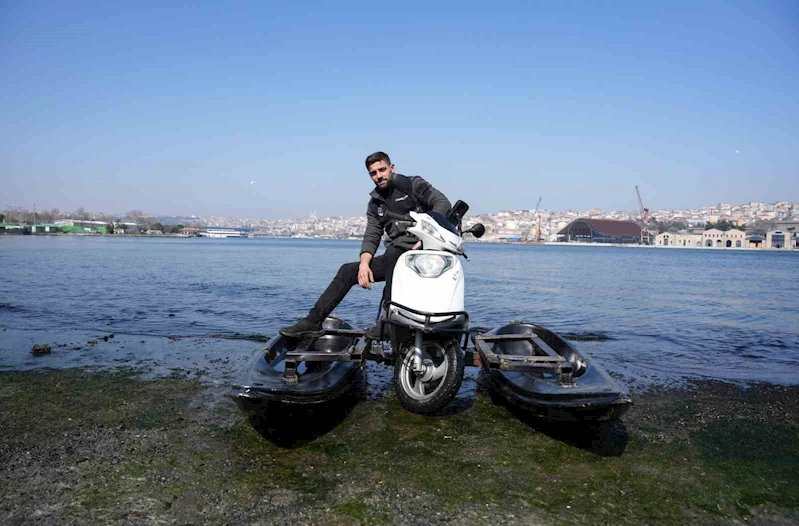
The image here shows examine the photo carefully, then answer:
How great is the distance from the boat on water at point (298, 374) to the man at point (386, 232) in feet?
0.92

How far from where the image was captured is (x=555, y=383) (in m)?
4.87

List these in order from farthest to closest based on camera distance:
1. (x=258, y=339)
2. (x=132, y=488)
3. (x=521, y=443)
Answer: (x=258, y=339) < (x=521, y=443) < (x=132, y=488)

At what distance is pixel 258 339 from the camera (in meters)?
9.84

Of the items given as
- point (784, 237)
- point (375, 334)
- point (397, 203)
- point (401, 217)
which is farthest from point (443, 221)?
point (784, 237)

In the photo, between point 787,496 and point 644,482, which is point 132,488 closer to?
point 644,482

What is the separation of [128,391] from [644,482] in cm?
524

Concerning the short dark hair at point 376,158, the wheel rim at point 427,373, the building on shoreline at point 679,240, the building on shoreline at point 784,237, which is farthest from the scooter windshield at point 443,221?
the building on shoreline at point 679,240

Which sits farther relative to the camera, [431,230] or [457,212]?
[457,212]

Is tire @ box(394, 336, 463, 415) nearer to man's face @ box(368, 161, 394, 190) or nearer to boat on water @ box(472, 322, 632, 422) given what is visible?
boat on water @ box(472, 322, 632, 422)

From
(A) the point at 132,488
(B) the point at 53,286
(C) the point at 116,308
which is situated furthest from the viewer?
(B) the point at 53,286

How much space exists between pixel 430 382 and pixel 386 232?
1832 mm

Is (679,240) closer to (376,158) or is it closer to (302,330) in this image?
(376,158)

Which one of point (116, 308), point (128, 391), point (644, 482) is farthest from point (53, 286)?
point (644, 482)

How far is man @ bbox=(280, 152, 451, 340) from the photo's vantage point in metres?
5.52
